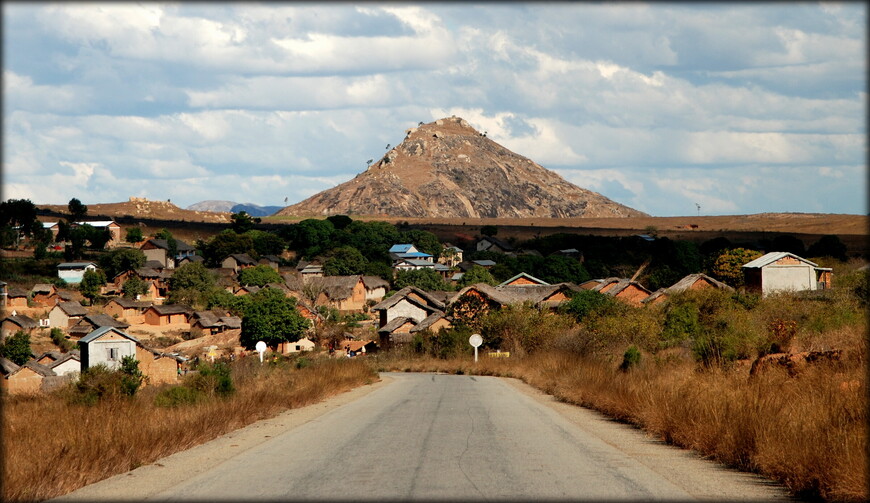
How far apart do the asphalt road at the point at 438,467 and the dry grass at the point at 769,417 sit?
0.40 m

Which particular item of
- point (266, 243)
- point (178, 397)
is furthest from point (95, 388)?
point (266, 243)

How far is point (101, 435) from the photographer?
44.3 ft

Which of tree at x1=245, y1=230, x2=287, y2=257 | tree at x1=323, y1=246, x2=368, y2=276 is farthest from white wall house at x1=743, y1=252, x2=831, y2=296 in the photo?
tree at x1=245, y1=230, x2=287, y2=257

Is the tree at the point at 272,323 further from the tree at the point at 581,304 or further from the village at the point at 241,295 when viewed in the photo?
the tree at the point at 581,304

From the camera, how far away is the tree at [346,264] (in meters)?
121

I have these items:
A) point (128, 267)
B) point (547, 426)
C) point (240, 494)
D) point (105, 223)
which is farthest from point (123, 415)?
point (105, 223)

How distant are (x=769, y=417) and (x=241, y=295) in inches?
3748

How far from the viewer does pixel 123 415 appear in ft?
51.8

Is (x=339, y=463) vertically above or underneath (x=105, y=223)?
underneath

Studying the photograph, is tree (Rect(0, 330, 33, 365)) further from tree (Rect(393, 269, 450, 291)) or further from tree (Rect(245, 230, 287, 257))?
tree (Rect(245, 230, 287, 257))

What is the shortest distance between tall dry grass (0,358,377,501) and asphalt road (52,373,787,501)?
34cm

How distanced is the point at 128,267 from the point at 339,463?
104 metres

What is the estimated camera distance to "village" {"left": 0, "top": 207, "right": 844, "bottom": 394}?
5869cm

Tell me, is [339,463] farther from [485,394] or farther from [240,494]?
[485,394]
